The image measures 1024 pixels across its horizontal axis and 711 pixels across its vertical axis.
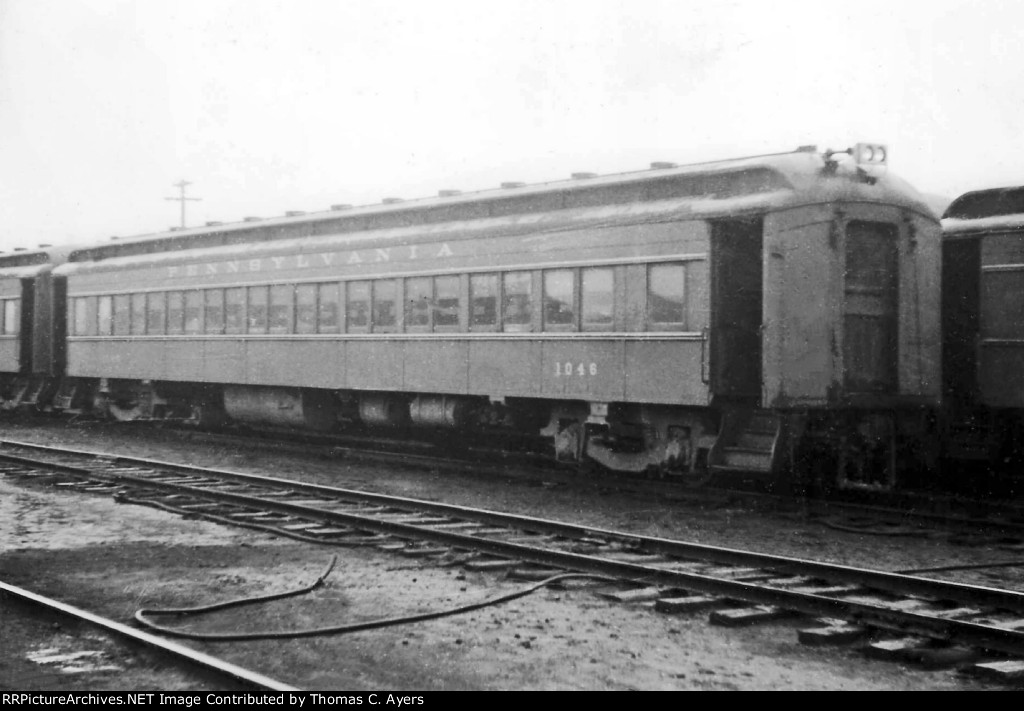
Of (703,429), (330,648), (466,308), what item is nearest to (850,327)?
(703,429)

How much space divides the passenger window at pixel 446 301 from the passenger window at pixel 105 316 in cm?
962

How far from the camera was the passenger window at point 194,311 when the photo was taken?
1969 centimetres

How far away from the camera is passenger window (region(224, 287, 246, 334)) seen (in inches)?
735

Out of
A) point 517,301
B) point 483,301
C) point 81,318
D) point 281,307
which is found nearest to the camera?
point 517,301

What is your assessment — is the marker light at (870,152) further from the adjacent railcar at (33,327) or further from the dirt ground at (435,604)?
the adjacent railcar at (33,327)

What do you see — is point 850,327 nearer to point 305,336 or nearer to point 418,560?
point 418,560

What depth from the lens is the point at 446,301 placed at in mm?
14914

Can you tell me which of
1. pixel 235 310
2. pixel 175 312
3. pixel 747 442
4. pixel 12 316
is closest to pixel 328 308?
pixel 235 310

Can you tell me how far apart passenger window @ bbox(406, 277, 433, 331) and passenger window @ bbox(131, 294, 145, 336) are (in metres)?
7.72

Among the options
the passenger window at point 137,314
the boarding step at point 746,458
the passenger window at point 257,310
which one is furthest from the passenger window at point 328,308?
the boarding step at point 746,458

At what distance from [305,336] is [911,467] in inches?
344

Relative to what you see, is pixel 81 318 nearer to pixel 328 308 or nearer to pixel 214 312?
pixel 214 312

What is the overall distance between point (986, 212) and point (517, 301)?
555 centimetres

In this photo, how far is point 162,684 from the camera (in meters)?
5.42
